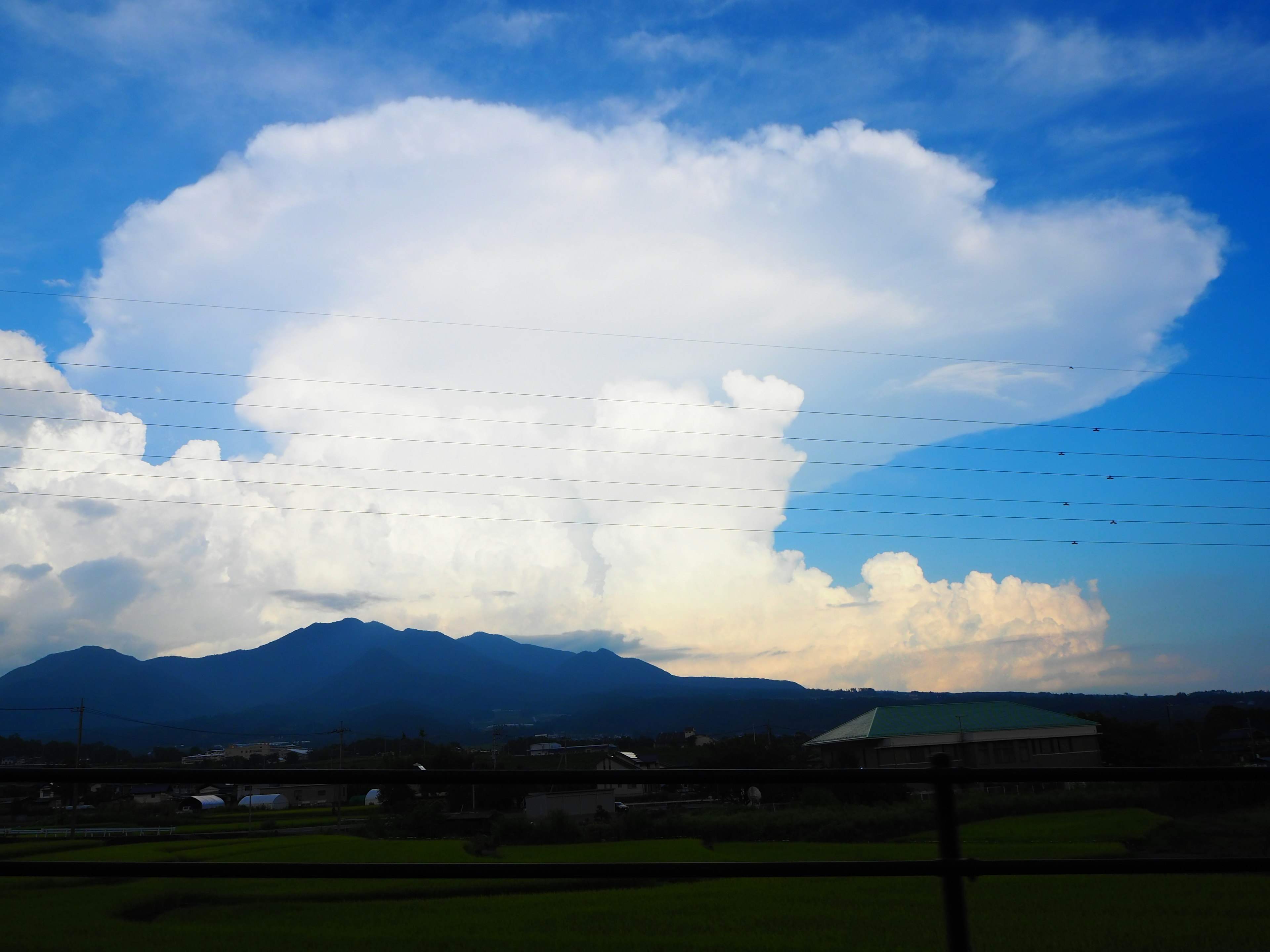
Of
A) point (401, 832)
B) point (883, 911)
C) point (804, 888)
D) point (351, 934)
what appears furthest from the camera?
point (804, 888)

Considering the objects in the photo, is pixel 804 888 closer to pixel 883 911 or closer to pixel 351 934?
pixel 883 911

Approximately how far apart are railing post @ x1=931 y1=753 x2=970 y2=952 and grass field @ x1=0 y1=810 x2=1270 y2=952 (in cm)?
67

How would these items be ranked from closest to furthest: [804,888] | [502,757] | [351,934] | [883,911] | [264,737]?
1. [351,934]
2. [883,911]
3. [804,888]
4. [502,757]
5. [264,737]

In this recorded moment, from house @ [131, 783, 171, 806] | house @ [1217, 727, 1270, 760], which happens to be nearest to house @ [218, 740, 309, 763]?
house @ [1217, 727, 1270, 760]

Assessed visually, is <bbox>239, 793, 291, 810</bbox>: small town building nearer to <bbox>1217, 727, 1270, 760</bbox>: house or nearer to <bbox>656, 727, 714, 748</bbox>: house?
<bbox>1217, 727, 1270, 760</bbox>: house

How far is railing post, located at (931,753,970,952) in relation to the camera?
128 inches

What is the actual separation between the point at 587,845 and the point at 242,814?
187 cm

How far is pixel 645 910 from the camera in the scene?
4.52 meters

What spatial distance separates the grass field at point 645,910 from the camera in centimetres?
399

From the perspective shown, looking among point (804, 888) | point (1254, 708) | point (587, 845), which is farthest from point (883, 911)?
point (1254, 708)

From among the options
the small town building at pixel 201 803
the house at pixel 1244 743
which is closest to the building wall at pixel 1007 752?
the house at pixel 1244 743

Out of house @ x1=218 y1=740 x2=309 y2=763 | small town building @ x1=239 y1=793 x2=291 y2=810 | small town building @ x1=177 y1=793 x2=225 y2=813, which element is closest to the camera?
small town building @ x1=177 y1=793 x2=225 y2=813

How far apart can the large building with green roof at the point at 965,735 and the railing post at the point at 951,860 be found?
907 inches

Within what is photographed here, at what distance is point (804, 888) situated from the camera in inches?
195
